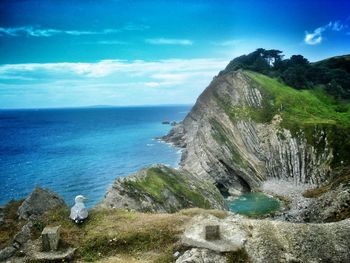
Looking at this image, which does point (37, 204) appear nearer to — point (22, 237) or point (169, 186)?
point (22, 237)

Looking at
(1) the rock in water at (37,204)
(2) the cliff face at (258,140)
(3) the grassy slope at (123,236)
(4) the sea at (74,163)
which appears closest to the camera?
(3) the grassy slope at (123,236)

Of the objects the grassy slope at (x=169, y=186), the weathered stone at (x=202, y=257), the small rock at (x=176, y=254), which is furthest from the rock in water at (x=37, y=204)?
the grassy slope at (x=169, y=186)

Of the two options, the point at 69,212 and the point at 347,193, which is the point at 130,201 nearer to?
the point at 69,212

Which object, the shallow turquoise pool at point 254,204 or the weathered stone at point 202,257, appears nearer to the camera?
the weathered stone at point 202,257

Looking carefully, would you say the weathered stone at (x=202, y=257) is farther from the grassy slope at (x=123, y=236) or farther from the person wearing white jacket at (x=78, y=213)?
the person wearing white jacket at (x=78, y=213)

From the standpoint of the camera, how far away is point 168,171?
5825 cm

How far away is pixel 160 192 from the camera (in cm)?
5156

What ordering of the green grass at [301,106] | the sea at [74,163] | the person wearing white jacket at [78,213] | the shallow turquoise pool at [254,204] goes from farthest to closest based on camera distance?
the green grass at [301,106] < the sea at [74,163] < the shallow turquoise pool at [254,204] < the person wearing white jacket at [78,213]

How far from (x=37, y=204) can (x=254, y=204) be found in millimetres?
49860

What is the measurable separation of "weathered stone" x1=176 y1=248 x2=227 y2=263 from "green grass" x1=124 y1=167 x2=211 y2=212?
29032mm

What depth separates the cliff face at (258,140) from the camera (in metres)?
84.8

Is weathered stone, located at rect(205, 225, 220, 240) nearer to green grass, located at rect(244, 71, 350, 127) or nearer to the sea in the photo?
the sea

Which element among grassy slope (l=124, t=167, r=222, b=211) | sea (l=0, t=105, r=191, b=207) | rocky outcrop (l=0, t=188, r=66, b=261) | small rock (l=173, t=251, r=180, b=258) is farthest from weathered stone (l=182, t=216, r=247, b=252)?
sea (l=0, t=105, r=191, b=207)

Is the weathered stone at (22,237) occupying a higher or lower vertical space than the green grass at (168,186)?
higher
